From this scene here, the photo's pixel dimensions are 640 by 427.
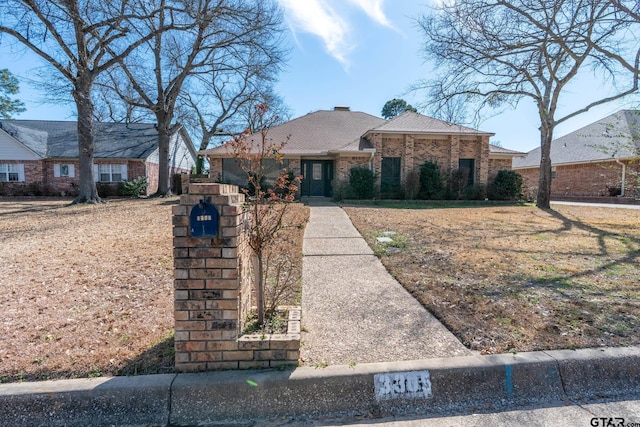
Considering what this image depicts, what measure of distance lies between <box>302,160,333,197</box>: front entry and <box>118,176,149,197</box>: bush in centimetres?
1133

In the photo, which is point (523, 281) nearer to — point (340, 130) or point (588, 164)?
point (340, 130)

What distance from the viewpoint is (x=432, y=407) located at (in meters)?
2.34

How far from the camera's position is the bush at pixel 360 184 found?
15.9 metres

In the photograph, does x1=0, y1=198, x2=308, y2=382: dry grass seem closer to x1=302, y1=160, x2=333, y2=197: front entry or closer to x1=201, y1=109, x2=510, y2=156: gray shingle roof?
x1=201, y1=109, x2=510, y2=156: gray shingle roof

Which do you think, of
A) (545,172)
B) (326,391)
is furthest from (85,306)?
(545,172)

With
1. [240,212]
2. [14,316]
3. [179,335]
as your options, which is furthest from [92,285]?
[240,212]

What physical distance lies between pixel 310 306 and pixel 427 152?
15.6 metres

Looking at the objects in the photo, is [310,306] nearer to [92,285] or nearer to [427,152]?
[92,285]

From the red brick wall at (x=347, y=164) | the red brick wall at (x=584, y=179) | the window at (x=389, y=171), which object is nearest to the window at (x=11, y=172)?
the red brick wall at (x=347, y=164)

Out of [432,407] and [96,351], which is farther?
[96,351]

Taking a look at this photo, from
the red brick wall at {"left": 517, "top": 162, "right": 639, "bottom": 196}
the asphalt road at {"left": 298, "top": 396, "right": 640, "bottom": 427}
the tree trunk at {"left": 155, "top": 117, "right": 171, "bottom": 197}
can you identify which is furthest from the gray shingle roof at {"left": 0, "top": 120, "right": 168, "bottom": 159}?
the red brick wall at {"left": 517, "top": 162, "right": 639, "bottom": 196}

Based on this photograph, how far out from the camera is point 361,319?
11.1ft

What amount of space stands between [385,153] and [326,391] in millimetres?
15796

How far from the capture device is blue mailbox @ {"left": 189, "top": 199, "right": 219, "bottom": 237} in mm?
2266
